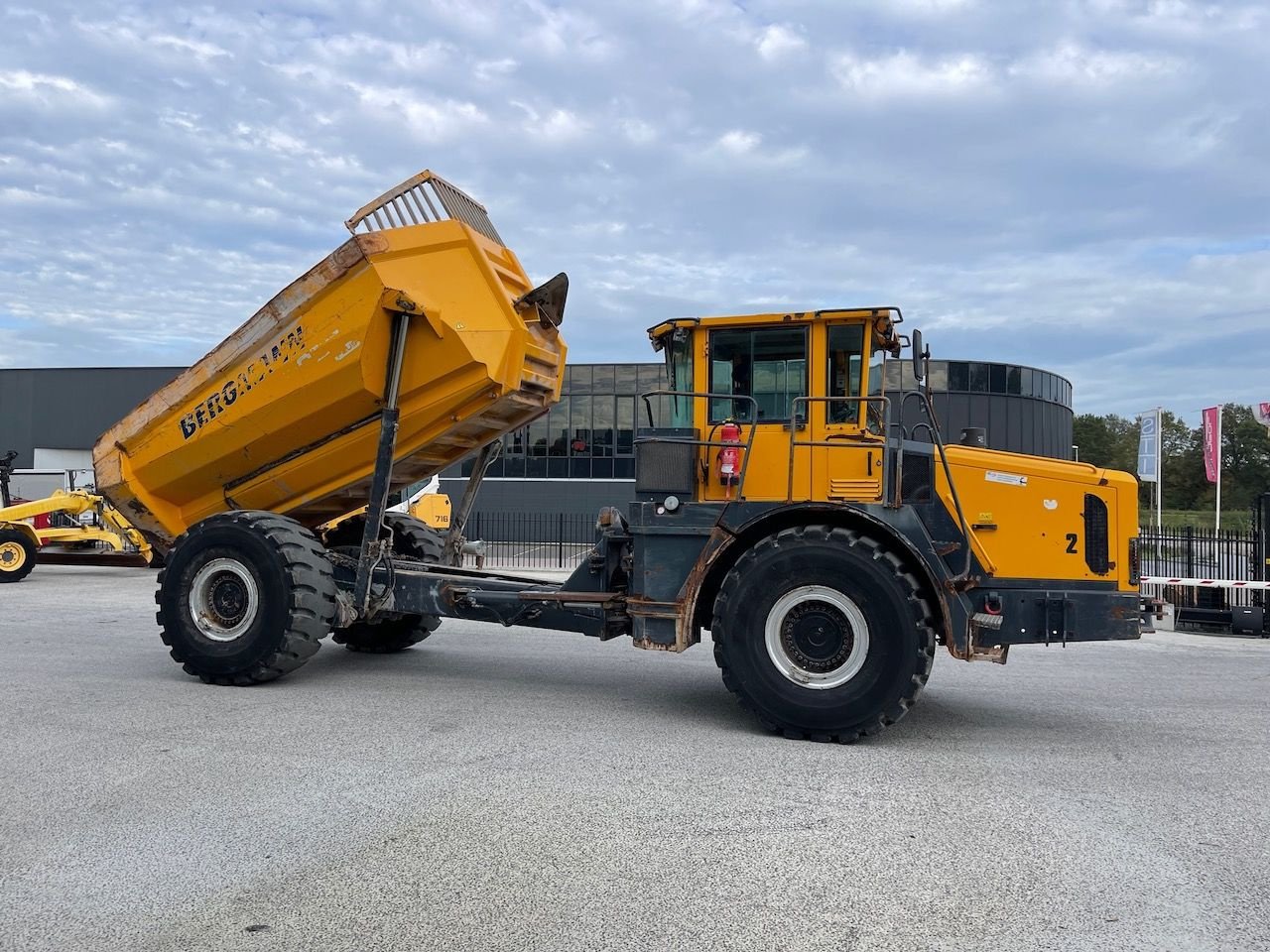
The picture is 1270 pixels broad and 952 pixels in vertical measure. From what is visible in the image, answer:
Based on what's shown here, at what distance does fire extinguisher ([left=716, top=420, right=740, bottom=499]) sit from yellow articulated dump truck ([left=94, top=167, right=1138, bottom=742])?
0.07ft

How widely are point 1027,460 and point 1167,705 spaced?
274 cm

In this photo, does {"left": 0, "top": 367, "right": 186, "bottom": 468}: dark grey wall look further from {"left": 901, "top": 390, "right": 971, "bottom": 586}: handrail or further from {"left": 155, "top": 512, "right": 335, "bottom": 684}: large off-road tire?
{"left": 901, "top": 390, "right": 971, "bottom": 586}: handrail

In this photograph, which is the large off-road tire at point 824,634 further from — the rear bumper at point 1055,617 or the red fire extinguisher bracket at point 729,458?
the red fire extinguisher bracket at point 729,458

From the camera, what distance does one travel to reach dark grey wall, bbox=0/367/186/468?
4169cm

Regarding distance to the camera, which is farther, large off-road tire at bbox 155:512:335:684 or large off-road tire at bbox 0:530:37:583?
large off-road tire at bbox 0:530:37:583

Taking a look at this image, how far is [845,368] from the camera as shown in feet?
21.9

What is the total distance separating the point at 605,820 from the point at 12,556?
1674cm

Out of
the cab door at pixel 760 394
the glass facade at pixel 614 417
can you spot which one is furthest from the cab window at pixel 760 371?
the glass facade at pixel 614 417

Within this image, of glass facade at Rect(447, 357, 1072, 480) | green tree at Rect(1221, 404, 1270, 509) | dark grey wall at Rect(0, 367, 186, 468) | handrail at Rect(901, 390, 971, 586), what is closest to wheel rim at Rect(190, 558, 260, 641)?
handrail at Rect(901, 390, 971, 586)

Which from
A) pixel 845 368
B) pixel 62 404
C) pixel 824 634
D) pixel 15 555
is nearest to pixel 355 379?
pixel 845 368

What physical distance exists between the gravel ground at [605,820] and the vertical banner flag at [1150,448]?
10872 mm

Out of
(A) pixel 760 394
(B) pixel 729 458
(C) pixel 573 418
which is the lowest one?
(B) pixel 729 458

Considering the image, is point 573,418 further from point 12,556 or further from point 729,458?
point 729,458

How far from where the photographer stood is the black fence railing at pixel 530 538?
23391 mm
